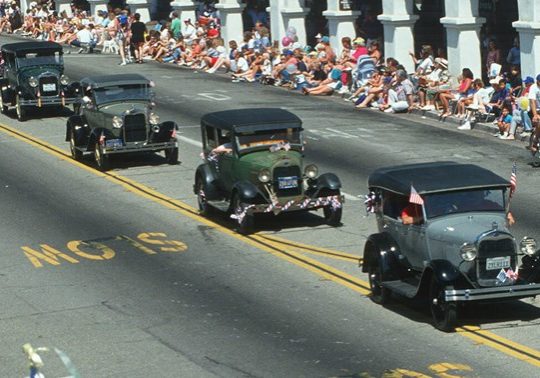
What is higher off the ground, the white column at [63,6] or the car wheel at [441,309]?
the white column at [63,6]

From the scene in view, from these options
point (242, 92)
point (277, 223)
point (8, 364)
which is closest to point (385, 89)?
point (242, 92)

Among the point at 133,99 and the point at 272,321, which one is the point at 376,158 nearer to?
the point at 133,99

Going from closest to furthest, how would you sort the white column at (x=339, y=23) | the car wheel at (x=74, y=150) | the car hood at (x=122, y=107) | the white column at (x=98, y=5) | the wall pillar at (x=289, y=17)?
the car hood at (x=122, y=107)
the car wheel at (x=74, y=150)
the white column at (x=339, y=23)
the wall pillar at (x=289, y=17)
the white column at (x=98, y=5)

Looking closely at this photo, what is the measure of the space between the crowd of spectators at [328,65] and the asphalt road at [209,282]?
1166mm

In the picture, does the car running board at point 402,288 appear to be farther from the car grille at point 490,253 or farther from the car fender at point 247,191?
the car fender at point 247,191

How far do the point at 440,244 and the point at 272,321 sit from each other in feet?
8.37

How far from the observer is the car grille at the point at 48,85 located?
38.5 m

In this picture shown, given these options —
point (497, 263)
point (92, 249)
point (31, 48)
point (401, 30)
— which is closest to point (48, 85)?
point (31, 48)

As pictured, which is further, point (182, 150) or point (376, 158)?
point (182, 150)

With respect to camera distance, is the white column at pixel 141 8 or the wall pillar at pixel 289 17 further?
the white column at pixel 141 8

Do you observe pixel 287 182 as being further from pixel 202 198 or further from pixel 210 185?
pixel 202 198

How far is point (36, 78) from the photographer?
38562 mm

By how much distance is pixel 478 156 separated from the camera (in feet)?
103

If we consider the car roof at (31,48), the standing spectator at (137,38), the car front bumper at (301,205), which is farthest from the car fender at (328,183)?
the standing spectator at (137,38)
